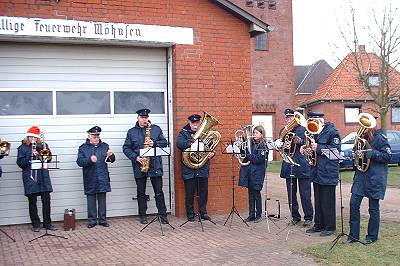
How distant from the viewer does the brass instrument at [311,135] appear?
930cm

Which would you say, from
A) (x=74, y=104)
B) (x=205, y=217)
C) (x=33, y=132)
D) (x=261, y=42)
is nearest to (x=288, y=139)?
(x=205, y=217)

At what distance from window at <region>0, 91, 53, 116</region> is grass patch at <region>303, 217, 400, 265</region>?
5771 mm

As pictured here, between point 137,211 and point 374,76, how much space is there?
62.4 ft

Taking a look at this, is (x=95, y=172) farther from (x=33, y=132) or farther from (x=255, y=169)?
(x=255, y=169)

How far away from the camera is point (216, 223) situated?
10.4 metres

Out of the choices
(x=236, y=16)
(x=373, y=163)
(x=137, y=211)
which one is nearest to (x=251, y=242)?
(x=373, y=163)

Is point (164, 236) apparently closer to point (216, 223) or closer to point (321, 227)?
point (216, 223)

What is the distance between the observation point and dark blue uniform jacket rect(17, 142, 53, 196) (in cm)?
948

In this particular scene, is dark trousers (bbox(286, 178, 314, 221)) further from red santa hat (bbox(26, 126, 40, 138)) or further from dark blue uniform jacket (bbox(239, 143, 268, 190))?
red santa hat (bbox(26, 126, 40, 138))

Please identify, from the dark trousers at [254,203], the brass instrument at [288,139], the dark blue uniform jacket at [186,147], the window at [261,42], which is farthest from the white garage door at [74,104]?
the window at [261,42]

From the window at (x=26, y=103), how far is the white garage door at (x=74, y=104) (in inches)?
0.5

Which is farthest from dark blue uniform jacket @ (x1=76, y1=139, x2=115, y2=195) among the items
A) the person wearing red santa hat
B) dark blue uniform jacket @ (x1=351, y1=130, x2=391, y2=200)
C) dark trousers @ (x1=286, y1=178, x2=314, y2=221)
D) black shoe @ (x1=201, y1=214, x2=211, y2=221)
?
dark blue uniform jacket @ (x1=351, y1=130, x2=391, y2=200)

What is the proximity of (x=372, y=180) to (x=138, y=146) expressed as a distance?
4.46 metres

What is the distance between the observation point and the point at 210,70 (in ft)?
37.1
